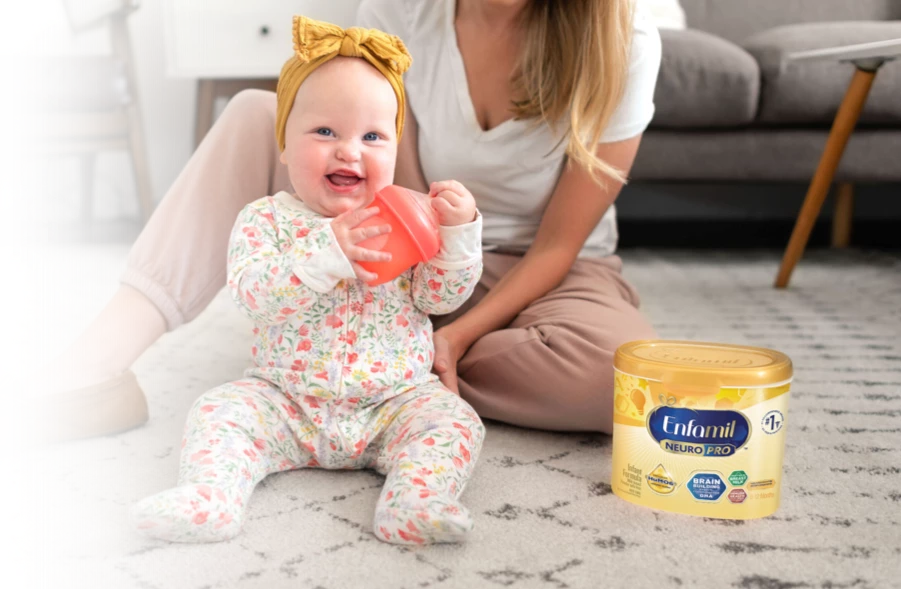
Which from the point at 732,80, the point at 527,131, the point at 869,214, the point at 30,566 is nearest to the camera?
the point at 30,566

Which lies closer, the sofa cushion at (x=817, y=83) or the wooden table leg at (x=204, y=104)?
the sofa cushion at (x=817, y=83)

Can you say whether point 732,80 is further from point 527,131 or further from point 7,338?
point 7,338

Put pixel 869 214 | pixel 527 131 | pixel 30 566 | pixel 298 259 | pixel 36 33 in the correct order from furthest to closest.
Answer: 1. pixel 869 214
2. pixel 527 131
3. pixel 36 33
4. pixel 298 259
5. pixel 30 566

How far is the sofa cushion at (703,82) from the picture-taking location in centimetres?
192

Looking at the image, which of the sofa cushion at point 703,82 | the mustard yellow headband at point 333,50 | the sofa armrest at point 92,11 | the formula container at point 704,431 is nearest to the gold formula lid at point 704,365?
the formula container at point 704,431

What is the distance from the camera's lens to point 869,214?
2.63 metres

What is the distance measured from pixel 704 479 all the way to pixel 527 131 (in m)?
0.53

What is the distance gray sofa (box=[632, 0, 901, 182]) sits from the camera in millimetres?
1927

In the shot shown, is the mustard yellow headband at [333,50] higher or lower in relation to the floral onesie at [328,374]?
higher

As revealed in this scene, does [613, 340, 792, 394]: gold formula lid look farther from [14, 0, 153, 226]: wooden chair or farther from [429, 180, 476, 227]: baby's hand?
[14, 0, 153, 226]: wooden chair

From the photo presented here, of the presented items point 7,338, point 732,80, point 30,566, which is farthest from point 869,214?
point 30,566

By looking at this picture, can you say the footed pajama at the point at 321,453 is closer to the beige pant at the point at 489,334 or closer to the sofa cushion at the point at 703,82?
the beige pant at the point at 489,334

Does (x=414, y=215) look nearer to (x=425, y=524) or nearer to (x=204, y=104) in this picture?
(x=425, y=524)

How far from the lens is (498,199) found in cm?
114
